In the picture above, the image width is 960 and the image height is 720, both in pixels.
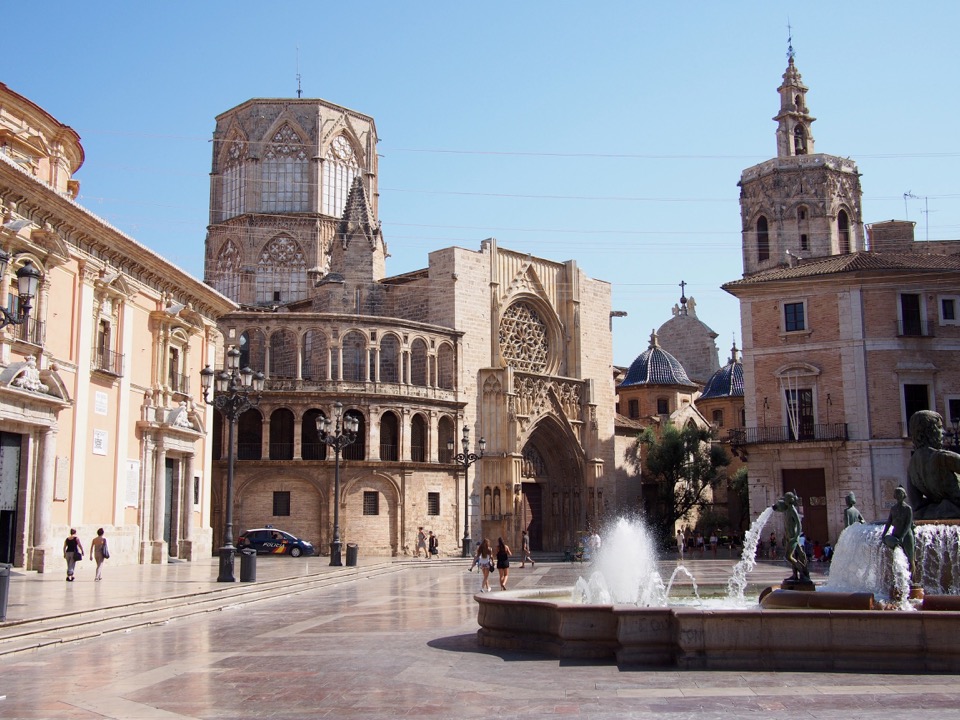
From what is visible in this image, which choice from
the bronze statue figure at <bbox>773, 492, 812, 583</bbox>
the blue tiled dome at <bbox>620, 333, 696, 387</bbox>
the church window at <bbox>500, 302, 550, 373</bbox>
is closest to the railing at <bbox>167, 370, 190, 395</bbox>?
the church window at <bbox>500, 302, 550, 373</bbox>

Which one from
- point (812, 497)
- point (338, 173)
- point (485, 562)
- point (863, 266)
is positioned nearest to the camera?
point (485, 562)

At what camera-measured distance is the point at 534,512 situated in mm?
49812

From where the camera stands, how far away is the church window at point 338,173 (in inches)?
2453

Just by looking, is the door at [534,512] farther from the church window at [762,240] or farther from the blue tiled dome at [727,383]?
the church window at [762,240]

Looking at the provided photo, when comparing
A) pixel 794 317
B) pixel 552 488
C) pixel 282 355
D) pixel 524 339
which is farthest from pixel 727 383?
pixel 282 355

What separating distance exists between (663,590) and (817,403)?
2593 cm

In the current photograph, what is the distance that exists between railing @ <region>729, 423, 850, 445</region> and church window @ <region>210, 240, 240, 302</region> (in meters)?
34.3

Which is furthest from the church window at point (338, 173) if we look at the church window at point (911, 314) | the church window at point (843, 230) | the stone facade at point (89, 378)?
the church window at point (911, 314)

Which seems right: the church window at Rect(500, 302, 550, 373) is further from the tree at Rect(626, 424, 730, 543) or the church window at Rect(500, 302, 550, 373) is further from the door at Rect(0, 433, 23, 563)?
the door at Rect(0, 433, 23, 563)

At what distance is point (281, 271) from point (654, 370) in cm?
2362

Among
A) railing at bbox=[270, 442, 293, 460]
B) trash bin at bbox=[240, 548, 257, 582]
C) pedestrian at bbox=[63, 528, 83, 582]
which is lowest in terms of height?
trash bin at bbox=[240, 548, 257, 582]

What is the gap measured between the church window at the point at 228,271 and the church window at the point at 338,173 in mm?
6243

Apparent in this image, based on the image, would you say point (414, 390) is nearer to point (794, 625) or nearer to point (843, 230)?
point (794, 625)

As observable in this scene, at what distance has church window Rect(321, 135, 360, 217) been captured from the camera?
62.3 m
